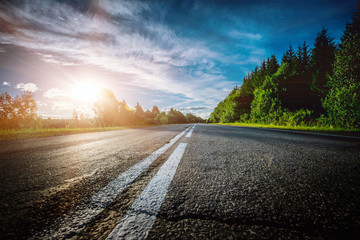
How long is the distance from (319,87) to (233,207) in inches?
772

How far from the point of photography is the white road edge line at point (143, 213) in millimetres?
629

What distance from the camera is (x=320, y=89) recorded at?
13.9 meters

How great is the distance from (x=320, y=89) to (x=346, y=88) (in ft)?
19.5

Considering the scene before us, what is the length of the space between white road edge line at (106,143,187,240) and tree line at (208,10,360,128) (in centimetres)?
1263

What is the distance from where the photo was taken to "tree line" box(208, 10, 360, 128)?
901 centimetres

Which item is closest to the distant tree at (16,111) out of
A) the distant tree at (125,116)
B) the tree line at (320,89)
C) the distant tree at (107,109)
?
the distant tree at (107,109)

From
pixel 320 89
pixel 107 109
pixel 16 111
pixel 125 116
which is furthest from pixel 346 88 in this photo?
pixel 107 109

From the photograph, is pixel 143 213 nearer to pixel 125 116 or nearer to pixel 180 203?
pixel 180 203

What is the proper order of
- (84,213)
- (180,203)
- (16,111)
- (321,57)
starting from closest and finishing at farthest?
(84,213), (180,203), (16,111), (321,57)

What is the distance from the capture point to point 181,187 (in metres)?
1.12

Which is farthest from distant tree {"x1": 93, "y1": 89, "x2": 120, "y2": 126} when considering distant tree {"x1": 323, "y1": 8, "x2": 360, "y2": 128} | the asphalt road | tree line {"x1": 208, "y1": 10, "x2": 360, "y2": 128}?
distant tree {"x1": 323, "y1": 8, "x2": 360, "y2": 128}

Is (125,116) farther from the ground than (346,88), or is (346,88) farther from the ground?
(346,88)

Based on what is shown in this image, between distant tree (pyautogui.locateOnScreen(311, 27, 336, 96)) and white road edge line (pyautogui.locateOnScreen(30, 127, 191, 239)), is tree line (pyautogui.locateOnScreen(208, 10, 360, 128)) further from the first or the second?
white road edge line (pyautogui.locateOnScreen(30, 127, 191, 239))

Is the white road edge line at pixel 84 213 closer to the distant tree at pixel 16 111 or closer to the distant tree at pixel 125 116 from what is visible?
the distant tree at pixel 16 111
